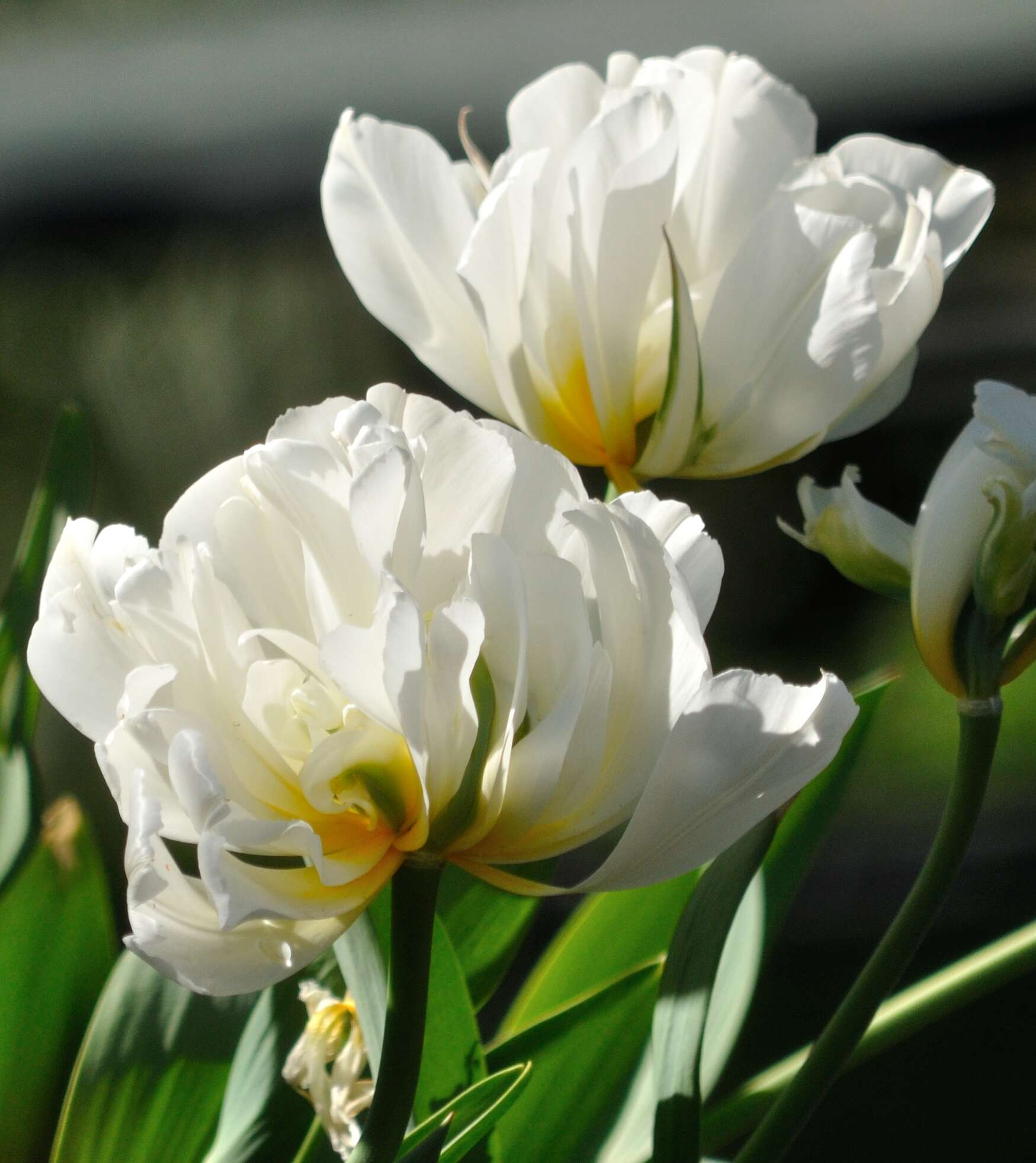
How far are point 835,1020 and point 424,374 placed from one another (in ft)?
2.27

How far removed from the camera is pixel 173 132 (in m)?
0.93

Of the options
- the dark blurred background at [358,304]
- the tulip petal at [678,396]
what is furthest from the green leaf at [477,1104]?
the dark blurred background at [358,304]

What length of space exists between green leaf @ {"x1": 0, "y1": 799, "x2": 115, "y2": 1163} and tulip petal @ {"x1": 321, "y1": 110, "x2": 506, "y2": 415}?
148mm

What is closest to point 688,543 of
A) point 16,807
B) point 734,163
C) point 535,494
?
point 535,494

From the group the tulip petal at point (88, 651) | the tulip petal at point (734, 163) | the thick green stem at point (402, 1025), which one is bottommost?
the thick green stem at point (402, 1025)

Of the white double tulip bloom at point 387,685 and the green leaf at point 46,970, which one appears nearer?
the white double tulip bloom at point 387,685

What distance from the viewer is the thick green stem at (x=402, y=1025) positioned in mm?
183

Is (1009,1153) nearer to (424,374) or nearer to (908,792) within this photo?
(908,792)

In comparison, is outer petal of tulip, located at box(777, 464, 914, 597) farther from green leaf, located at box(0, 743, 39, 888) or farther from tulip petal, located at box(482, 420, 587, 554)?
green leaf, located at box(0, 743, 39, 888)

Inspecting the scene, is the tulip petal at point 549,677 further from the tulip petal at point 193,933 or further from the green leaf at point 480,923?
the green leaf at point 480,923

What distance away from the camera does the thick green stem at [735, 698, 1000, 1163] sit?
0.74ft

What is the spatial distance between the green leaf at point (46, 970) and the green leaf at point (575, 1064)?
0.11 metres

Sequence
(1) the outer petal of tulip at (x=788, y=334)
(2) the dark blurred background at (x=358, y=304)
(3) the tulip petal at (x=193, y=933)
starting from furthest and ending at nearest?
(2) the dark blurred background at (x=358, y=304) → (1) the outer petal of tulip at (x=788, y=334) → (3) the tulip petal at (x=193, y=933)

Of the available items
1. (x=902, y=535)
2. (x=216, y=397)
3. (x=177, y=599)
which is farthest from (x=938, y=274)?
(x=216, y=397)
